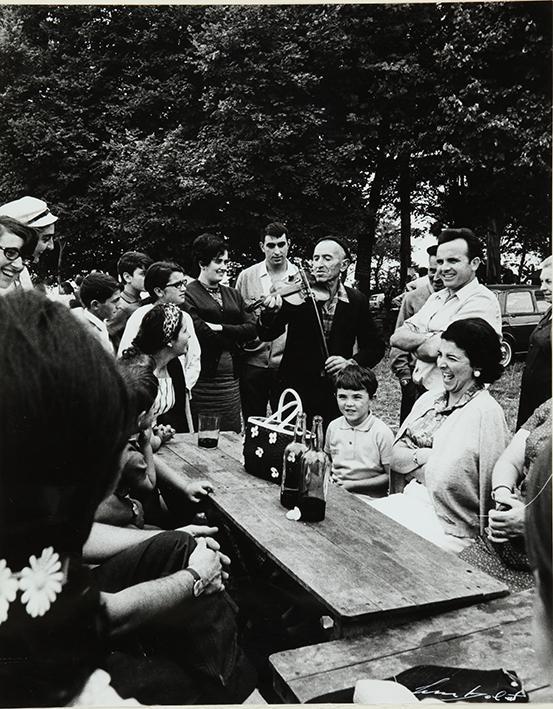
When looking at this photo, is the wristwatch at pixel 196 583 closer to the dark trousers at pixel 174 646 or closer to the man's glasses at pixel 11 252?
the dark trousers at pixel 174 646

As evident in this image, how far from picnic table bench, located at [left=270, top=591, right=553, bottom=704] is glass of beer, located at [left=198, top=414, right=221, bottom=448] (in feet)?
4.78

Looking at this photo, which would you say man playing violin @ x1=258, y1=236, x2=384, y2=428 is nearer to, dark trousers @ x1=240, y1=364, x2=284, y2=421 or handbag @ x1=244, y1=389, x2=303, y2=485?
dark trousers @ x1=240, y1=364, x2=284, y2=421

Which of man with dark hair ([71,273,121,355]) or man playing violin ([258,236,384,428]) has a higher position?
man with dark hair ([71,273,121,355])

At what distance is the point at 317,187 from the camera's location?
9.21ft

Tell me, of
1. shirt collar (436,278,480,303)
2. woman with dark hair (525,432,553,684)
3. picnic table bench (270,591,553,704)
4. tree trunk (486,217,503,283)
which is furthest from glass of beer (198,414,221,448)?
woman with dark hair (525,432,553,684)

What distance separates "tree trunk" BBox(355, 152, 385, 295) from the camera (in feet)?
9.36

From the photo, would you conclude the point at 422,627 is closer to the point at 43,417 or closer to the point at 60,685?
the point at 60,685

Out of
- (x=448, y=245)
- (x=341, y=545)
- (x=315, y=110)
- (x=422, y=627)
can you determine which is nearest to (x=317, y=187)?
(x=315, y=110)

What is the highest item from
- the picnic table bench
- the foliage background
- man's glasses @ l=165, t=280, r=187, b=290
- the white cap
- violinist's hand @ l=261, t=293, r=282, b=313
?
the foliage background

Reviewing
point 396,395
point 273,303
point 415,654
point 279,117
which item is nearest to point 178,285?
point 273,303

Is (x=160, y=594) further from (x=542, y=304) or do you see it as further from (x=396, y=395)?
(x=396, y=395)

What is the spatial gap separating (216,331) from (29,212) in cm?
109

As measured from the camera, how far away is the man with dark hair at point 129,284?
3.34m

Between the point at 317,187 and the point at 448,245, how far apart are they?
63cm
